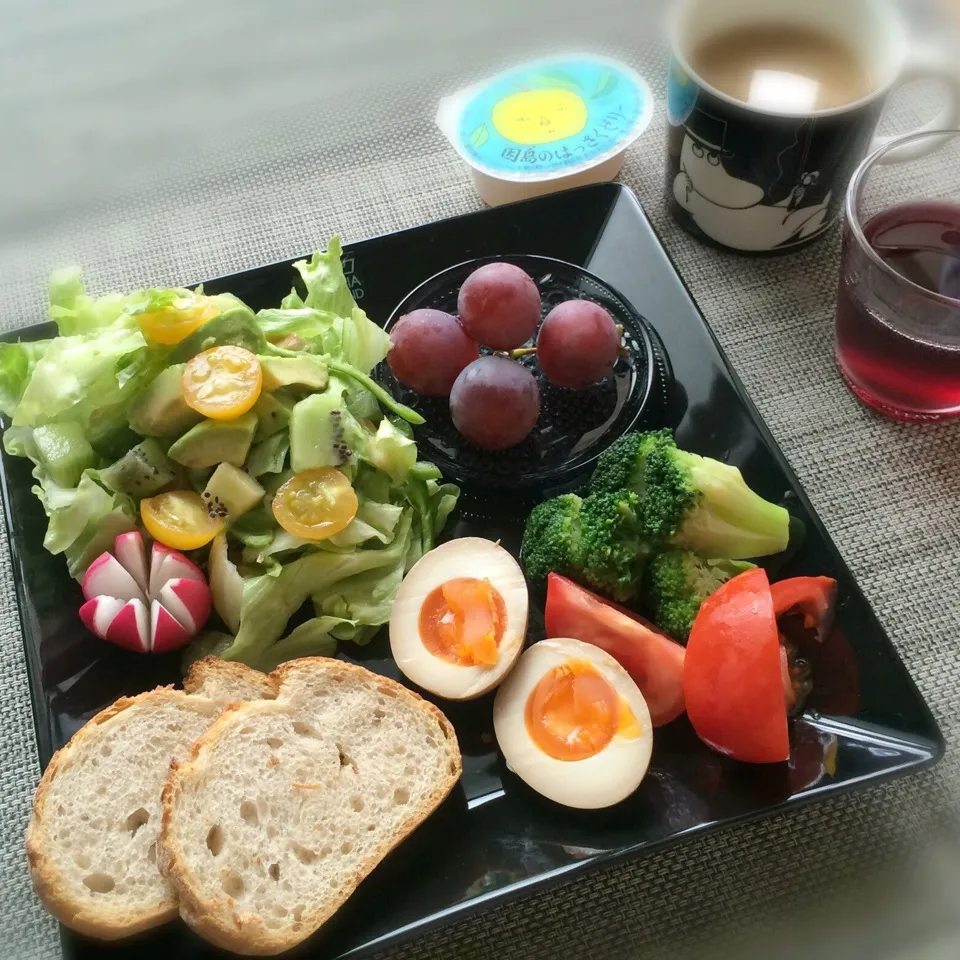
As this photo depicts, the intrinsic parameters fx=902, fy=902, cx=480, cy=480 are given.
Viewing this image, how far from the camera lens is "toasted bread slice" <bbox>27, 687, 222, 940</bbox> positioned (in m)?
0.95

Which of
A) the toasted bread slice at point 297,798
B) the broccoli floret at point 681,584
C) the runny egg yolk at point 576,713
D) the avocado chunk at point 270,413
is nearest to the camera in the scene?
the toasted bread slice at point 297,798

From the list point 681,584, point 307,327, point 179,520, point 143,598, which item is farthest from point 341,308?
point 681,584

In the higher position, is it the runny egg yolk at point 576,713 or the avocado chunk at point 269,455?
the avocado chunk at point 269,455

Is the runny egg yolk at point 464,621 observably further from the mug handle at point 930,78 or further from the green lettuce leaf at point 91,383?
the mug handle at point 930,78

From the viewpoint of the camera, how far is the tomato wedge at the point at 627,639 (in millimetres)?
1103

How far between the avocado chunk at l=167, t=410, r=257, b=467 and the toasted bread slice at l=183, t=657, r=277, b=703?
0.28 meters

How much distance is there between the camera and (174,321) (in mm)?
1252

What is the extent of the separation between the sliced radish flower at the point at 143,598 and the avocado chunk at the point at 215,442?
13 cm

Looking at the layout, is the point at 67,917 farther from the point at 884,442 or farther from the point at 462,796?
the point at 884,442

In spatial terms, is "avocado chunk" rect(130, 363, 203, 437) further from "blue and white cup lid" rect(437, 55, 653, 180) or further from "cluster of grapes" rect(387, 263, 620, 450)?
"blue and white cup lid" rect(437, 55, 653, 180)

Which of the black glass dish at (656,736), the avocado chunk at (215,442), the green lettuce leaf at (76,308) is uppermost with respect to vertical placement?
the green lettuce leaf at (76,308)

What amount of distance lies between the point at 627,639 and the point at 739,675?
6.2 inches

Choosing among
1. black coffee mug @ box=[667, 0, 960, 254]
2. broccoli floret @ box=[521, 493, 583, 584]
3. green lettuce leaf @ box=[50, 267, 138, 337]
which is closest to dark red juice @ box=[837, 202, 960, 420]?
black coffee mug @ box=[667, 0, 960, 254]

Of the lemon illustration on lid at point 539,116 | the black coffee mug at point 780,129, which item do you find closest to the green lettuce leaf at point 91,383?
the lemon illustration on lid at point 539,116
